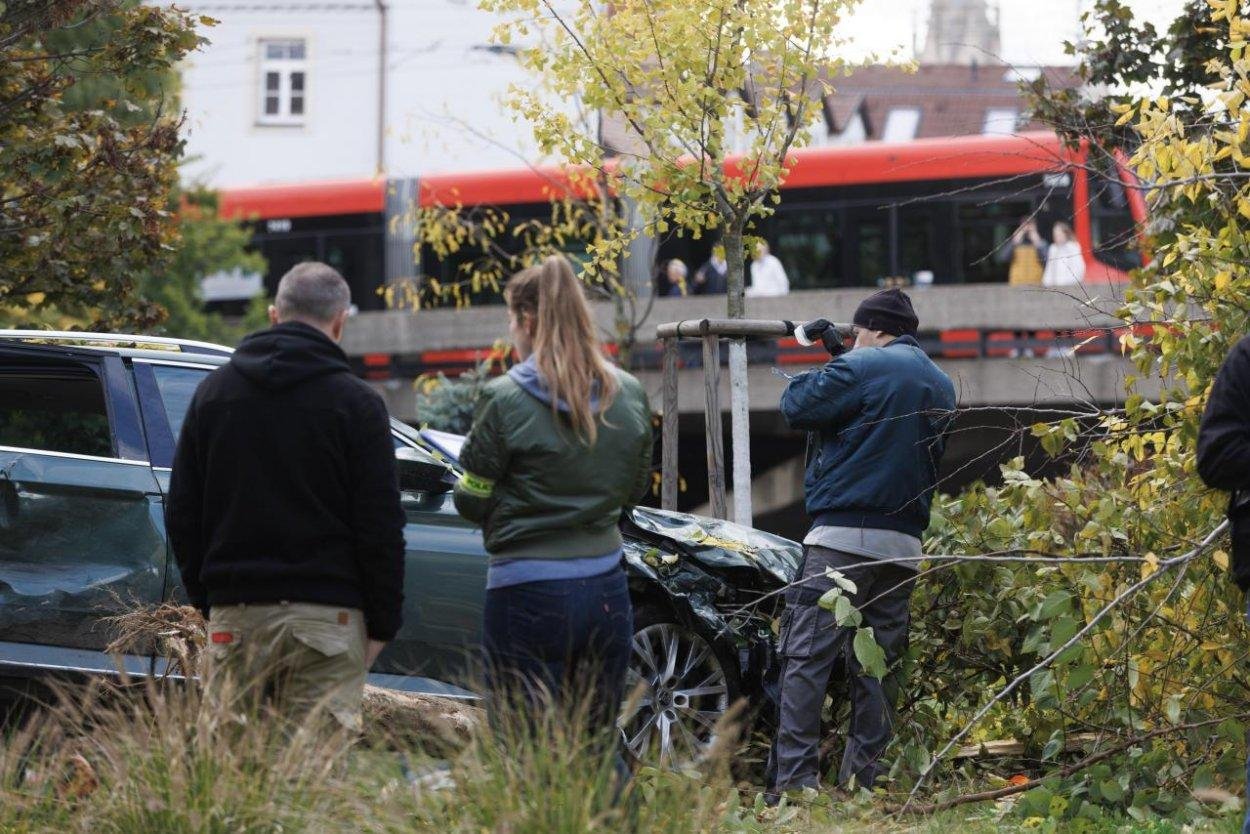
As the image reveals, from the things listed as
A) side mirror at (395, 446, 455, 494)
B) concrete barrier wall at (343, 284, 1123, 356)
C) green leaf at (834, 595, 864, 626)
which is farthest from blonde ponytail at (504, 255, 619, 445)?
concrete barrier wall at (343, 284, 1123, 356)

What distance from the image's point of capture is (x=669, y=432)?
7723mm

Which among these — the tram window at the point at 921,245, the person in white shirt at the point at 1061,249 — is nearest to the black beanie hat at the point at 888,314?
the person in white shirt at the point at 1061,249

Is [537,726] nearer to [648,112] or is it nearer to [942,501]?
[942,501]

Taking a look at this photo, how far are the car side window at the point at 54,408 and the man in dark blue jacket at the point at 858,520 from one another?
8.18 ft

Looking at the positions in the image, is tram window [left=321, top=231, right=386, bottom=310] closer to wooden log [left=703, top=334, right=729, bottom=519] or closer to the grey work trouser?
wooden log [left=703, top=334, right=729, bottom=519]

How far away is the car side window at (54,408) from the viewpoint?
5.88 meters

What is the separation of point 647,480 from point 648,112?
4.52m

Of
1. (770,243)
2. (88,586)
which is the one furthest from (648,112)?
(770,243)

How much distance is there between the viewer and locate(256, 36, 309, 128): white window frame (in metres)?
36.5

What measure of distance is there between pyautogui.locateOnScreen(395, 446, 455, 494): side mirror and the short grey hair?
1.77 meters

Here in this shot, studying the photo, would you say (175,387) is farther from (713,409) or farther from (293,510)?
(713,409)

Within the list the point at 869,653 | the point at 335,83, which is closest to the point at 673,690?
the point at 869,653

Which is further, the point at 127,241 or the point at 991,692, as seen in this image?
the point at 127,241

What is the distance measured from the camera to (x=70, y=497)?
5488mm
